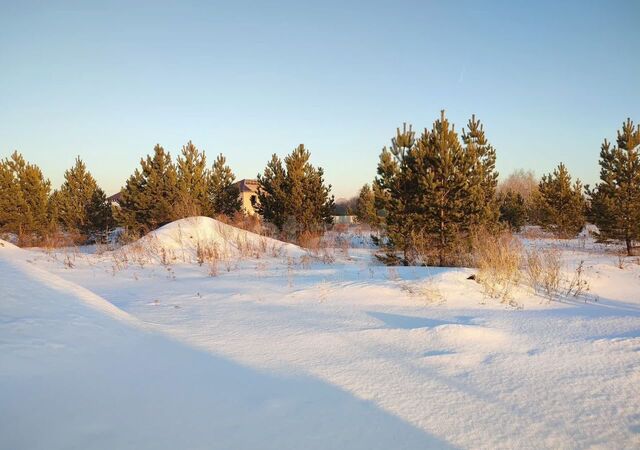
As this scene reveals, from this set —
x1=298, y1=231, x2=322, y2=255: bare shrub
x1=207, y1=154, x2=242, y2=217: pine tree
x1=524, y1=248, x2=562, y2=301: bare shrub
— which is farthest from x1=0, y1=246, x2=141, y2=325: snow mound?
x1=207, y1=154, x2=242, y2=217: pine tree

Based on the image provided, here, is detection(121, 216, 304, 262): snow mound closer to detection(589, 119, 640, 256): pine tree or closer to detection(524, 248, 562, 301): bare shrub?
detection(524, 248, 562, 301): bare shrub

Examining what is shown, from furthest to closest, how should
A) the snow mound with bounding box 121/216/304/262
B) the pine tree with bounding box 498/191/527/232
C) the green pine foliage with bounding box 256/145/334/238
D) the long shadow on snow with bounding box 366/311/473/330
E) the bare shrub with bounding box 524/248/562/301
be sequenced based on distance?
the pine tree with bounding box 498/191/527/232 → the green pine foliage with bounding box 256/145/334/238 → the snow mound with bounding box 121/216/304/262 → the bare shrub with bounding box 524/248/562/301 → the long shadow on snow with bounding box 366/311/473/330

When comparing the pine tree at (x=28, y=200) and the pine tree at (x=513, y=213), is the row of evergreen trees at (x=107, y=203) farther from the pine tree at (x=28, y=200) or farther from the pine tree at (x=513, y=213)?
the pine tree at (x=513, y=213)

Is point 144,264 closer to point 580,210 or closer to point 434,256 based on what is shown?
point 434,256

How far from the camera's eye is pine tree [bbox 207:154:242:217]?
20.2 meters

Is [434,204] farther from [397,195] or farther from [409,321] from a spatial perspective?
[409,321]

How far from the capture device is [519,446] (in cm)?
154

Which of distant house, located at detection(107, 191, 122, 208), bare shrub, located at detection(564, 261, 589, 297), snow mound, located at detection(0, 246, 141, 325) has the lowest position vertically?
bare shrub, located at detection(564, 261, 589, 297)

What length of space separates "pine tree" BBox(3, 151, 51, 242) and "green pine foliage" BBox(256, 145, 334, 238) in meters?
12.1

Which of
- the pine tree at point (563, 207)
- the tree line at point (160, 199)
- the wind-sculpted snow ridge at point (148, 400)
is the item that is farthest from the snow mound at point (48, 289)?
the pine tree at point (563, 207)

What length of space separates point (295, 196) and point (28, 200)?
1478cm

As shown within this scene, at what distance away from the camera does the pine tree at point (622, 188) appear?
14086mm

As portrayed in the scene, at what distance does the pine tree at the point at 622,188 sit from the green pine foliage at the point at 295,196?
12045 millimetres

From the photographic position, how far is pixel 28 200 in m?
18.8
